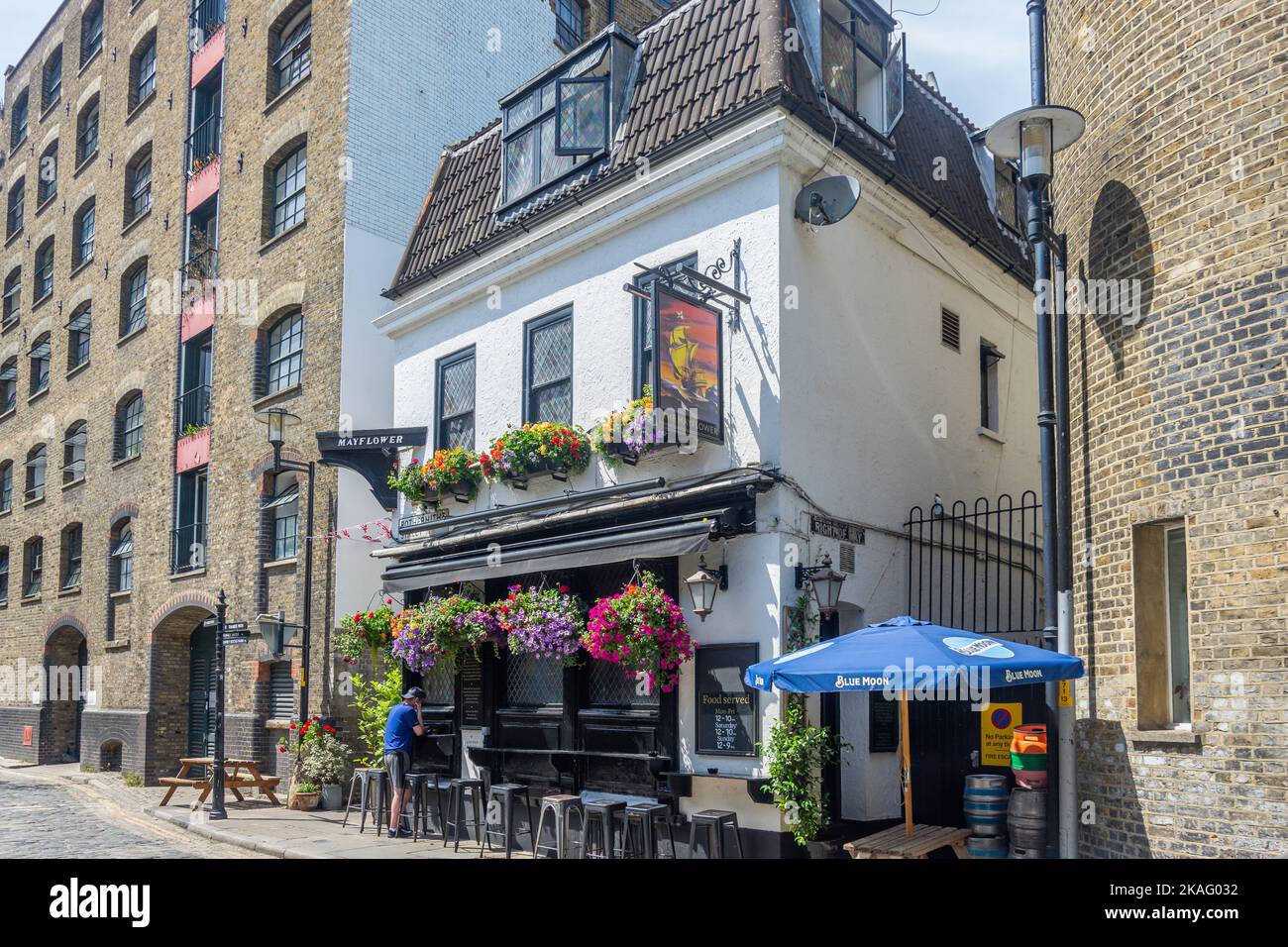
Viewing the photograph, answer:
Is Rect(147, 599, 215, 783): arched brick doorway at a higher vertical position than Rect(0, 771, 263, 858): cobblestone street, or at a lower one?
higher

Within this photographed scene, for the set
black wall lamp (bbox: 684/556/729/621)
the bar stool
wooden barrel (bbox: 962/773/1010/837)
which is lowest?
the bar stool

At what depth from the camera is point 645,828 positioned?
35.8 feet

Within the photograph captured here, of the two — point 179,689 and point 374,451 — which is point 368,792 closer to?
point 374,451

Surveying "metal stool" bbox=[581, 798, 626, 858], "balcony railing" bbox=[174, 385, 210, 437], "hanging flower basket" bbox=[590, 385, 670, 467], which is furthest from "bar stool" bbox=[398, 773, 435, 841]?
"balcony railing" bbox=[174, 385, 210, 437]

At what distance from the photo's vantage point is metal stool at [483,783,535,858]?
480 inches

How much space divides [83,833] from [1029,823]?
11.4 meters

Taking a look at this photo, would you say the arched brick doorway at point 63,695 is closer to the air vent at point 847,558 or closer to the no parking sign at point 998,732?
the air vent at point 847,558

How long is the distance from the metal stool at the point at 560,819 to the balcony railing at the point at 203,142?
16.2 metres

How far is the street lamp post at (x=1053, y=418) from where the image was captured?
Answer: 31.8ft

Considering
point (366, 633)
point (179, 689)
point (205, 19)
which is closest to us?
point (366, 633)

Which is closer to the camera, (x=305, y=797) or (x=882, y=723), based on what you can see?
(x=882, y=723)

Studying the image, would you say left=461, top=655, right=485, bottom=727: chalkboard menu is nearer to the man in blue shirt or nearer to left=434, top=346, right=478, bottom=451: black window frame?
the man in blue shirt

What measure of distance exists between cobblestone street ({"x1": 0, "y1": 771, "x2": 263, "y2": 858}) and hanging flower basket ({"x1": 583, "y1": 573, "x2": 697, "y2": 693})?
16.2 ft

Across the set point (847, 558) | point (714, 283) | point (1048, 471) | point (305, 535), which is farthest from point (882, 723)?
point (305, 535)
